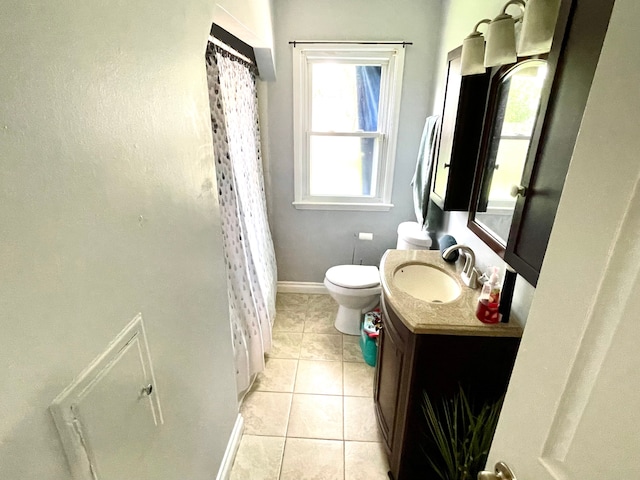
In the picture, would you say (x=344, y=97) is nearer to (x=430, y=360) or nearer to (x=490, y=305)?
(x=490, y=305)

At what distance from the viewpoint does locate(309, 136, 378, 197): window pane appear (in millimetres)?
2713

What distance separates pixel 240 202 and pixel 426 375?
1216 millimetres

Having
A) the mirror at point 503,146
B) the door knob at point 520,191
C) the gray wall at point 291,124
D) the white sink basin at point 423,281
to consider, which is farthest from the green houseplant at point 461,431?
the gray wall at point 291,124

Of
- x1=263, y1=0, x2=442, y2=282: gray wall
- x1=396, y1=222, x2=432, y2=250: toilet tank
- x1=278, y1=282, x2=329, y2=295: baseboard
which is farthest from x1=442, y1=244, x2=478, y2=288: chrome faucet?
x1=278, y1=282, x2=329, y2=295: baseboard

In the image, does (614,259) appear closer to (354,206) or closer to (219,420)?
(219,420)

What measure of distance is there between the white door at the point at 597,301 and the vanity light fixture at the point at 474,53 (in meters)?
0.99

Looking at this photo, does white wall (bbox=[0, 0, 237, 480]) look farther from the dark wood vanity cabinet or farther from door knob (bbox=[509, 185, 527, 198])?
door knob (bbox=[509, 185, 527, 198])

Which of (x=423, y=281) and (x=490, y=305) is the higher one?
(x=490, y=305)

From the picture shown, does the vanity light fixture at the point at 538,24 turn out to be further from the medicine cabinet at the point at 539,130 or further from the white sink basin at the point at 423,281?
the white sink basin at the point at 423,281

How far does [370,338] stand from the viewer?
7.13 feet

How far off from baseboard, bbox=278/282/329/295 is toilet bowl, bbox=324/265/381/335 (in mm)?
495

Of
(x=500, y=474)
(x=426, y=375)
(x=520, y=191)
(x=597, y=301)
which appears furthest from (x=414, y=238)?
(x=597, y=301)

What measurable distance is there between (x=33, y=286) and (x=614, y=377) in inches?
34.5

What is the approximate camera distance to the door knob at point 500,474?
0.69 metres
